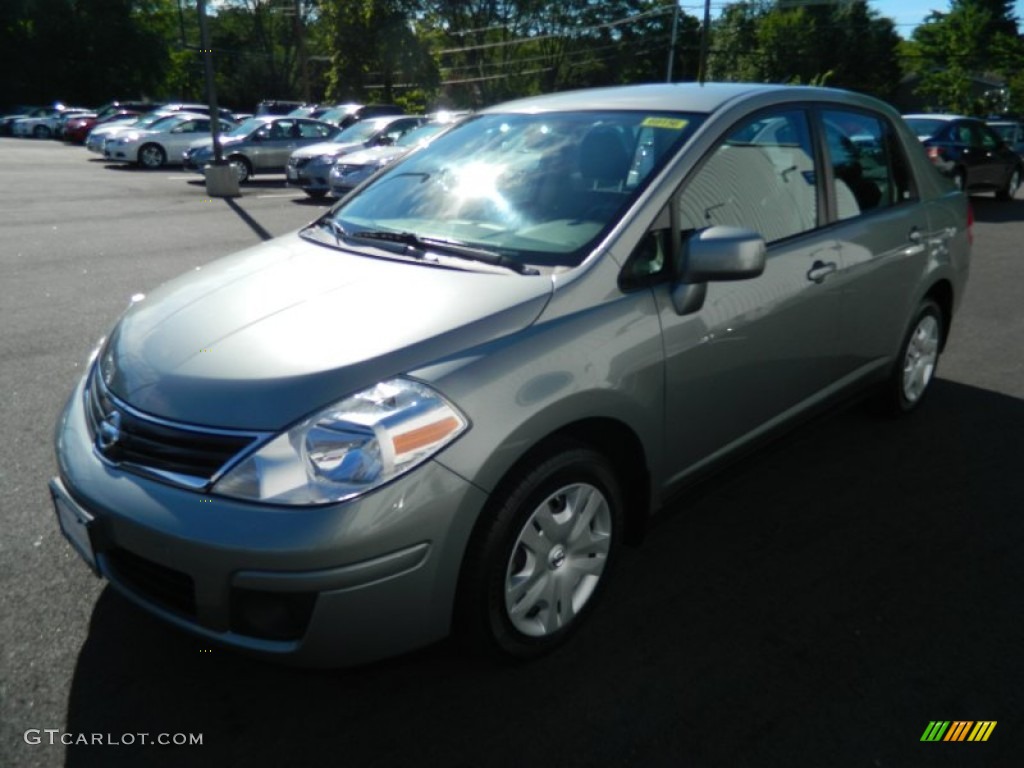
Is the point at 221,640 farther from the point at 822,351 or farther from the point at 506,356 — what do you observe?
the point at 822,351

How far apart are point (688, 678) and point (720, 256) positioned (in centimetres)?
130

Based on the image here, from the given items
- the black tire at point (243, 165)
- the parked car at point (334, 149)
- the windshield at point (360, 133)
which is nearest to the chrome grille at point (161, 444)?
the parked car at point (334, 149)

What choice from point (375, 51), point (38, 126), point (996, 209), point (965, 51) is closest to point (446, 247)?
point (996, 209)

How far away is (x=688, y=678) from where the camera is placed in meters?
2.59

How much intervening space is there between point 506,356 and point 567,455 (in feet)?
1.21

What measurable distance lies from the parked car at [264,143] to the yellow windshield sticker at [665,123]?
16.7 meters

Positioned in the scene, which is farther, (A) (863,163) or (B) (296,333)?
(A) (863,163)

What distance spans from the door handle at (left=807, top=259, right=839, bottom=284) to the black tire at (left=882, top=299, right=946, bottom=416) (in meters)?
1.06

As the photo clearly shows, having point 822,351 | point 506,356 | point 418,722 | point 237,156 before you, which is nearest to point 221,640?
point 418,722

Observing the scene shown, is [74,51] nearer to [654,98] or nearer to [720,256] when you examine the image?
[654,98]

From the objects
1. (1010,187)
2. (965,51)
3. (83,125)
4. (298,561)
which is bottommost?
(83,125)

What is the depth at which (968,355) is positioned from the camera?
5980 millimetres

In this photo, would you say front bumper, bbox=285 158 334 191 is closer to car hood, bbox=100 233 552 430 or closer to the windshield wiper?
the windshield wiper

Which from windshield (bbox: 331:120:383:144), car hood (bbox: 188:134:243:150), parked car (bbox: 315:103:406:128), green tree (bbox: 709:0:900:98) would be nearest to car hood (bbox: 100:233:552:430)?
windshield (bbox: 331:120:383:144)
